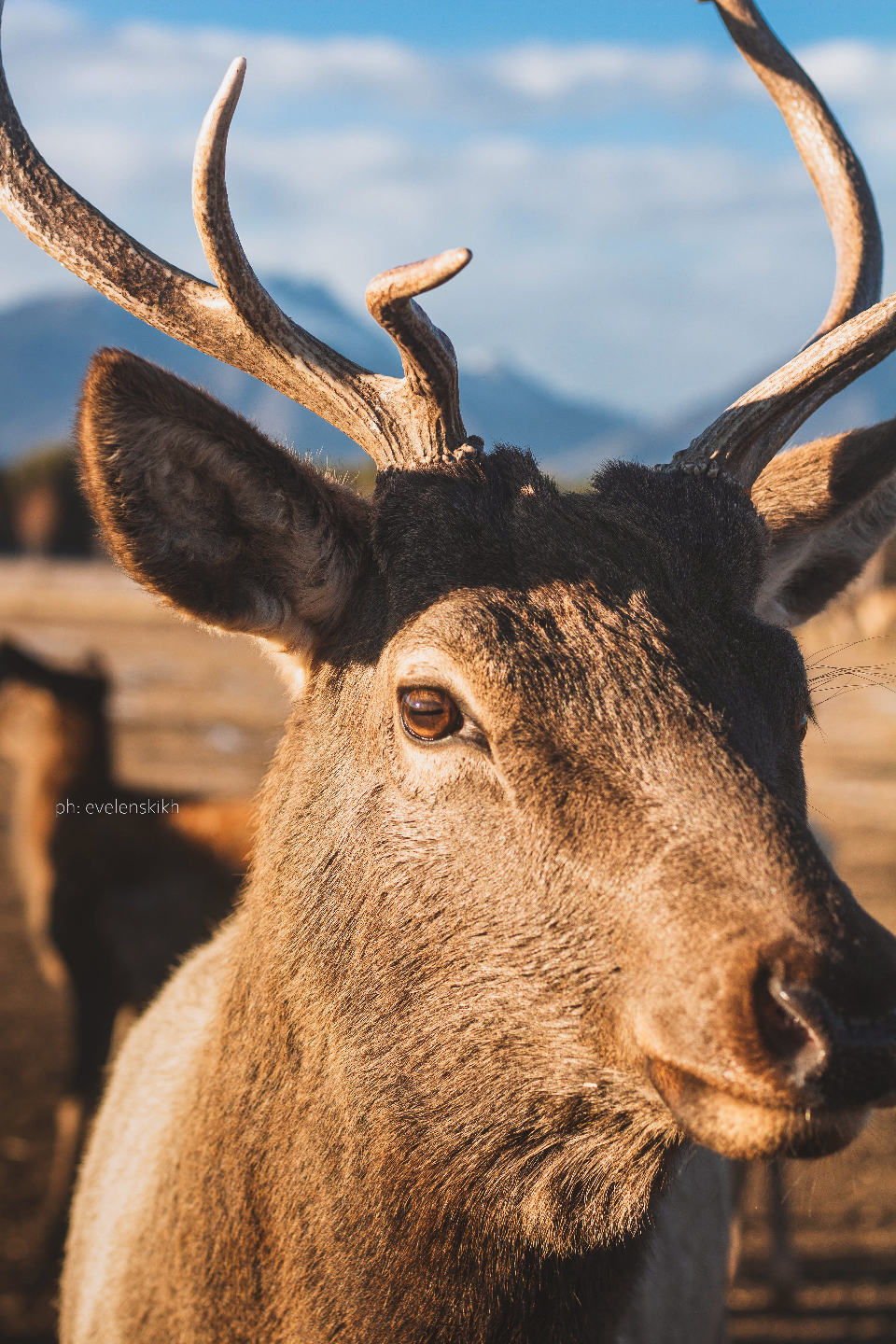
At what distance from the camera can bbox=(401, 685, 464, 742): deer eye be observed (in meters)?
2.04

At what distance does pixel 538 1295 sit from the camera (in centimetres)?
212

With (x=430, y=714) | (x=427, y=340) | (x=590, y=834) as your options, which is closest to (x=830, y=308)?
(x=427, y=340)

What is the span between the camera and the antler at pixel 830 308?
8.63ft

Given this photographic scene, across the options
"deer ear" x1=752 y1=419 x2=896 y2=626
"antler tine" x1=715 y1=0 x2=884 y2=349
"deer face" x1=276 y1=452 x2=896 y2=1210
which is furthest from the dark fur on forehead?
"antler tine" x1=715 y1=0 x2=884 y2=349

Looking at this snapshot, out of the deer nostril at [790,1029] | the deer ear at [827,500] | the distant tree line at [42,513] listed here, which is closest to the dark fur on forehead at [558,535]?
the deer ear at [827,500]

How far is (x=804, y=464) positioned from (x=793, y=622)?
513mm

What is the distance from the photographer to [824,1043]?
1508mm

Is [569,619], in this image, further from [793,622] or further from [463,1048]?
[793,622]

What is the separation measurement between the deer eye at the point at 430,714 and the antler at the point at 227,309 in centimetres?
60

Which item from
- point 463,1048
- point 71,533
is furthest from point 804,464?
point 71,533

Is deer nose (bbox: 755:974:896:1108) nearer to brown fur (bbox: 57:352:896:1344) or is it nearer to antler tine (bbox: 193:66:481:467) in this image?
brown fur (bbox: 57:352:896:1344)

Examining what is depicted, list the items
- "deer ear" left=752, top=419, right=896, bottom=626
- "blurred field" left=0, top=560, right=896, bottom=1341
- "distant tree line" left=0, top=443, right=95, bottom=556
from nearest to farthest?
1. "deer ear" left=752, top=419, right=896, bottom=626
2. "blurred field" left=0, top=560, right=896, bottom=1341
3. "distant tree line" left=0, top=443, right=95, bottom=556

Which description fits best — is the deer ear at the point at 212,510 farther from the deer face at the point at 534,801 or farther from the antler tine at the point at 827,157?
the antler tine at the point at 827,157

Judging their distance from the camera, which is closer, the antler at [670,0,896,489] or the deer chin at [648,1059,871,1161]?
the deer chin at [648,1059,871,1161]
